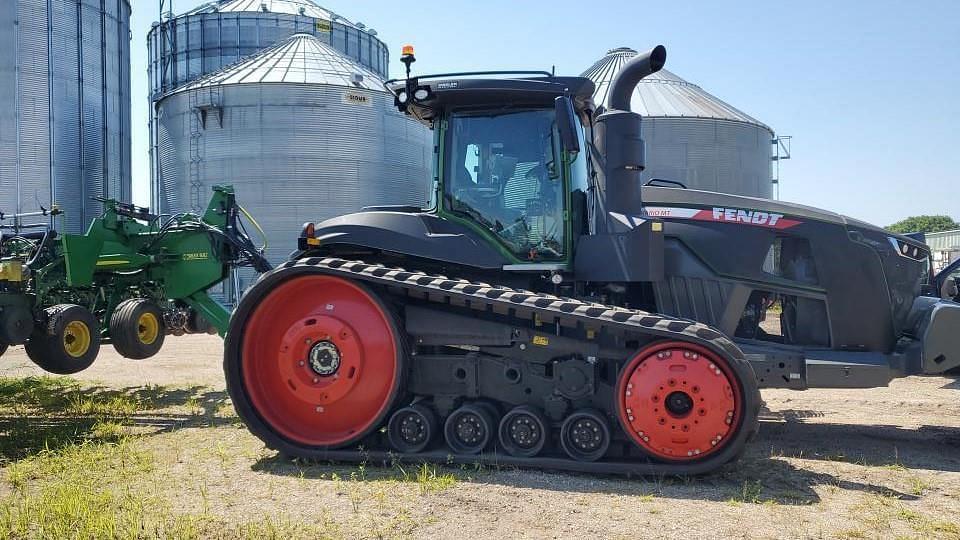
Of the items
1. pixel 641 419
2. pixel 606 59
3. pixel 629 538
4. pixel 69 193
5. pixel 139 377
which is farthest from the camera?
pixel 606 59

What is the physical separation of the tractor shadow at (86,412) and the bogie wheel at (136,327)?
613 mm

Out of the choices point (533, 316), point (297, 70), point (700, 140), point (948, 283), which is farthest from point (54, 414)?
point (700, 140)

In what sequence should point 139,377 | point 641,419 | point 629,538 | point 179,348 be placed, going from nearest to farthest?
point 629,538
point 641,419
point 139,377
point 179,348

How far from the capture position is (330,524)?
4.51 meters

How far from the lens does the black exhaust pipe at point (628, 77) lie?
6359 millimetres

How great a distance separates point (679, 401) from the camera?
5.38 meters

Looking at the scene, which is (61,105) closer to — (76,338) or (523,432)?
(76,338)

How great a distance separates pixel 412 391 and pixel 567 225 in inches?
72.4

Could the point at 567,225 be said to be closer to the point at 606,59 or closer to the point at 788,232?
the point at 788,232

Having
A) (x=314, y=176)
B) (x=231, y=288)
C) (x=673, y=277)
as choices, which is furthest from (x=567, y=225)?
(x=314, y=176)

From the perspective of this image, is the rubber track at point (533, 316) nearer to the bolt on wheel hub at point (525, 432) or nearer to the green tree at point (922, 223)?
the bolt on wheel hub at point (525, 432)

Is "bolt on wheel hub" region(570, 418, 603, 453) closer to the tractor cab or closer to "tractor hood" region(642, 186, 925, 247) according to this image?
the tractor cab

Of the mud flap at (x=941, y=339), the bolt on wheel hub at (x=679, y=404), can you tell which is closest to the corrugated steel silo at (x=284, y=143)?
the bolt on wheel hub at (x=679, y=404)

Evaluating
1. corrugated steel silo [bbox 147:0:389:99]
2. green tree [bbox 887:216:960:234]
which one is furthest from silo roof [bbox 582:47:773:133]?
green tree [bbox 887:216:960:234]
